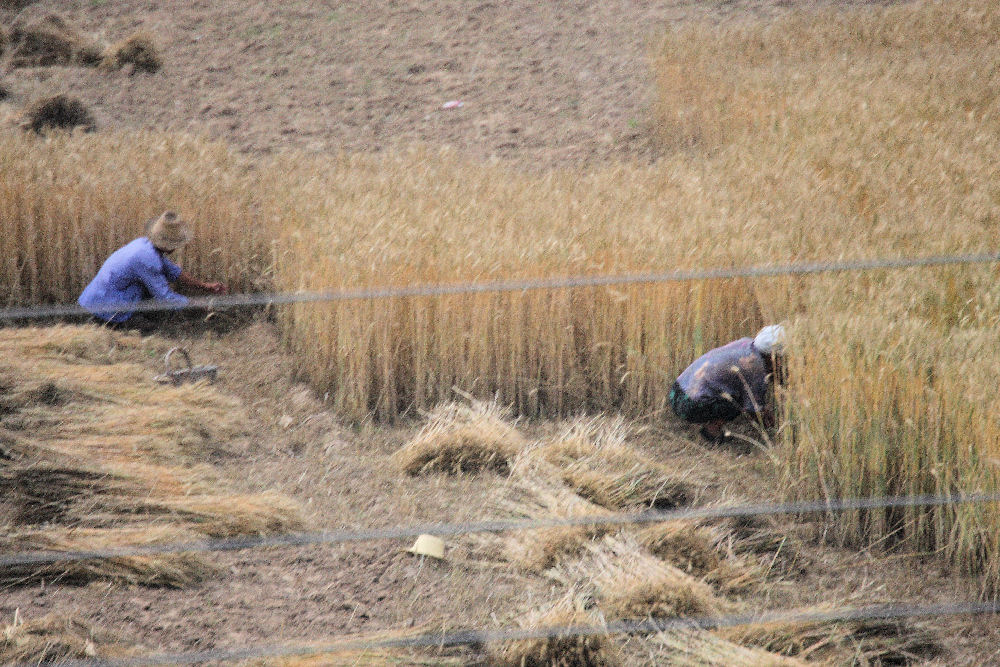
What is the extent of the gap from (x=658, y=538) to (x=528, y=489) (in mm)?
619

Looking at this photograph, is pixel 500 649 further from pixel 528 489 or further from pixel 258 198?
pixel 258 198

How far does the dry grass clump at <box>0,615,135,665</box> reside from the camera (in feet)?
8.26

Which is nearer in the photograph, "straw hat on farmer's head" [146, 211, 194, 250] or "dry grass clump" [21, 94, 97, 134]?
"straw hat on farmer's head" [146, 211, 194, 250]

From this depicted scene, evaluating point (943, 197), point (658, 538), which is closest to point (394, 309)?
point (658, 538)

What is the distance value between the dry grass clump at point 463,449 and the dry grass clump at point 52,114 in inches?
216

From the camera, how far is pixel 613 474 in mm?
3688

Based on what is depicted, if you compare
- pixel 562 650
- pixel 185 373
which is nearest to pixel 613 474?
pixel 562 650

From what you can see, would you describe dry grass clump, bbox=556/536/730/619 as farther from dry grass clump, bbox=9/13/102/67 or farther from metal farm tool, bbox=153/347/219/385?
dry grass clump, bbox=9/13/102/67

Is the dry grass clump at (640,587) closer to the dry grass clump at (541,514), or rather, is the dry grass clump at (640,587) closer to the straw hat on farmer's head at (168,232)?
the dry grass clump at (541,514)

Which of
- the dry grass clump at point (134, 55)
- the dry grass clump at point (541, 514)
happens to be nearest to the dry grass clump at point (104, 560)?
the dry grass clump at point (541, 514)

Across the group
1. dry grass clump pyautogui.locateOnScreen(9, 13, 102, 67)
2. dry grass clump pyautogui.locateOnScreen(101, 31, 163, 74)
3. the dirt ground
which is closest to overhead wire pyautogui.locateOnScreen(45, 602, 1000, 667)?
the dirt ground

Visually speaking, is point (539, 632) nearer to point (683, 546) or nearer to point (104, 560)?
point (683, 546)

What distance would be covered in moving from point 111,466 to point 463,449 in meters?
1.26

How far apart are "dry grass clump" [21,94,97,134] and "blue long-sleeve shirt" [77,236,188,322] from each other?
3.39 meters
